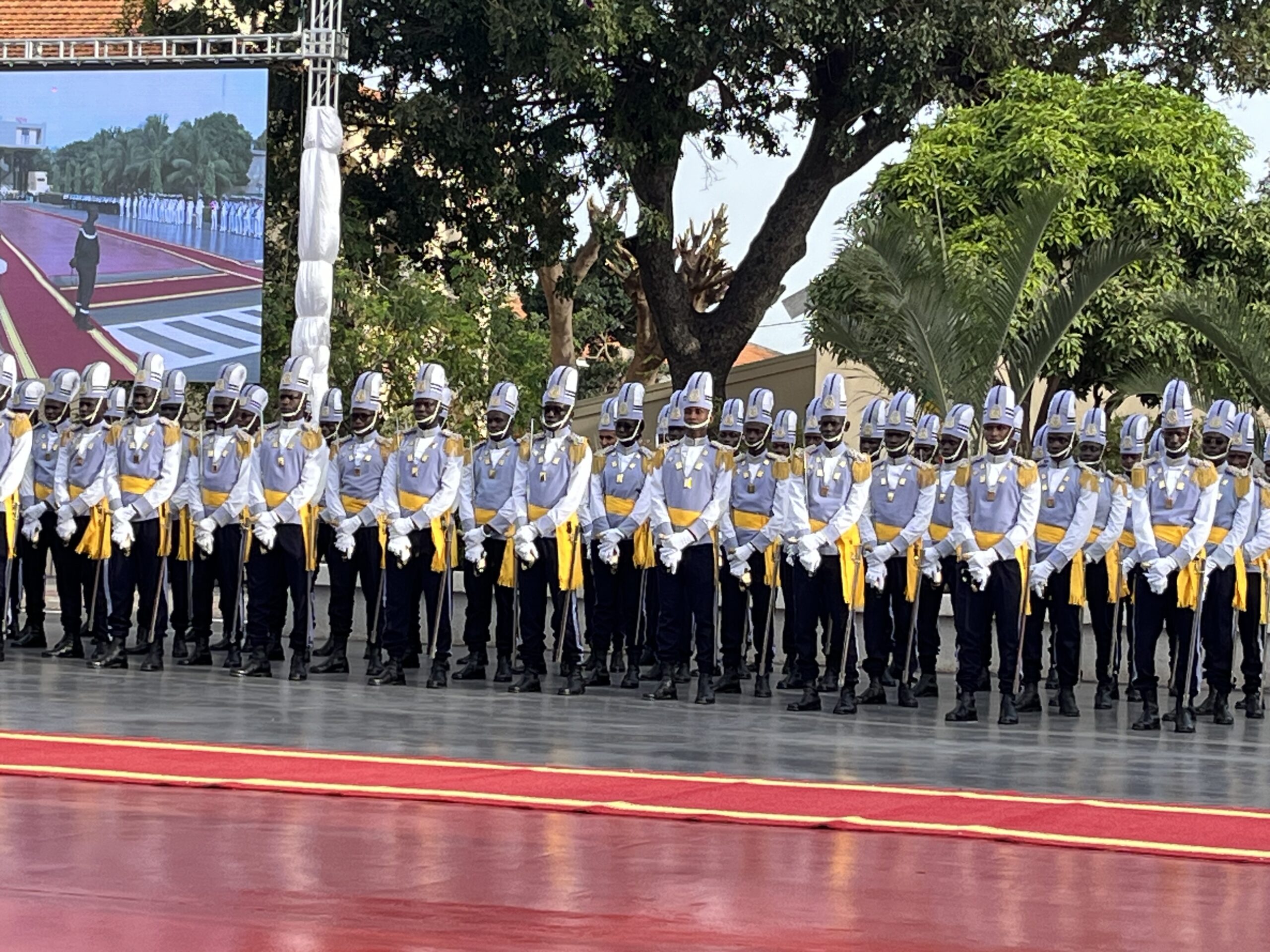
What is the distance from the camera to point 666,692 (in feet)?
46.4

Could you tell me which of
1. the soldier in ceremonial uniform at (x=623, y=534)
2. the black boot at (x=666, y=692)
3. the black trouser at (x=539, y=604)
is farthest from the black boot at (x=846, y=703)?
the black trouser at (x=539, y=604)

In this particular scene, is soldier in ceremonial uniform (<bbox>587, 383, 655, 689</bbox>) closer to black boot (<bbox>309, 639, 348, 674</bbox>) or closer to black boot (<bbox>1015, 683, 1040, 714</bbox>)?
black boot (<bbox>309, 639, 348, 674</bbox>)

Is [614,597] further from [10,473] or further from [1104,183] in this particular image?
[1104,183]

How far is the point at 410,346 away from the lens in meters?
28.4

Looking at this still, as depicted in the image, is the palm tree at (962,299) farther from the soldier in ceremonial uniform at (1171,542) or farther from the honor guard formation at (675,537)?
the soldier in ceremonial uniform at (1171,542)

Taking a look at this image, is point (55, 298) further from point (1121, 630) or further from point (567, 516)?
point (1121, 630)

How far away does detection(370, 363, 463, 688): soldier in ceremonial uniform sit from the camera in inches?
575

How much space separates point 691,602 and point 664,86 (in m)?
13.5

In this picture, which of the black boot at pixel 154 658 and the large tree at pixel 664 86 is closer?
the black boot at pixel 154 658

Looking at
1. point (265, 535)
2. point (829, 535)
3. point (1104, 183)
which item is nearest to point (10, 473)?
point (265, 535)

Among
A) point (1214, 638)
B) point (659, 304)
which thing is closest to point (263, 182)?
point (659, 304)

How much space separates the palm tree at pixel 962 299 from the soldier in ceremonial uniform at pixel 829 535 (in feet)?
13.7

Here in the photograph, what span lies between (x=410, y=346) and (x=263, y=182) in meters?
6.69

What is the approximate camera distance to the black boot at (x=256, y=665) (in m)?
14.7
